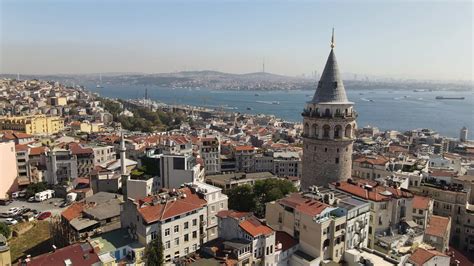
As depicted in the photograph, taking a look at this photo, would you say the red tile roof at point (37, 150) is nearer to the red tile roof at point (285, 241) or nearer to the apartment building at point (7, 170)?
the apartment building at point (7, 170)

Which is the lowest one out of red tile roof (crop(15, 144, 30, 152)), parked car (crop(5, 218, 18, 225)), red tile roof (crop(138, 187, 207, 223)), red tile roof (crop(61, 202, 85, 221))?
parked car (crop(5, 218, 18, 225))

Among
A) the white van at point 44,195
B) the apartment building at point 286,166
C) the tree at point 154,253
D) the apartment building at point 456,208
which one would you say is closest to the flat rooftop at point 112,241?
the tree at point 154,253

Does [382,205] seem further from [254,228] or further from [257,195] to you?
[257,195]

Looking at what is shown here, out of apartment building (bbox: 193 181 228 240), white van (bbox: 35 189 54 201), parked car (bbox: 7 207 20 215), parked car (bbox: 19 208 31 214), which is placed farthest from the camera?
white van (bbox: 35 189 54 201)

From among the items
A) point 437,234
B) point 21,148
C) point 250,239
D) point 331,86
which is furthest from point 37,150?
point 437,234

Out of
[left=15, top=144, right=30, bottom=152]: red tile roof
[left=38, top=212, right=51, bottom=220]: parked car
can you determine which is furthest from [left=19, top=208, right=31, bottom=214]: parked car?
[left=15, top=144, right=30, bottom=152]: red tile roof

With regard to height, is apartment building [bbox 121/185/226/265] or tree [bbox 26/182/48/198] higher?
apartment building [bbox 121/185/226/265]

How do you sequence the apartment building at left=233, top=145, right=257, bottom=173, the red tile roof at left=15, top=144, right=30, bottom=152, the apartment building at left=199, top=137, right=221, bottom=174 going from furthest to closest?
the apartment building at left=233, top=145, right=257, bottom=173 → the apartment building at left=199, top=137, right=221, bottom=174 → the red tile roof at left=15, top=144, right=30, bottom=152

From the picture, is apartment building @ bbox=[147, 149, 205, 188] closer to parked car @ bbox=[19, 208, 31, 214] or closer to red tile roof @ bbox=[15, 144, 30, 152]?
parked car @ bbox=[19, 208, 31, 214]
